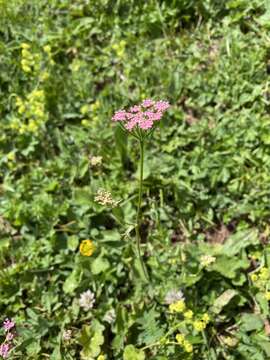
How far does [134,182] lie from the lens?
3.70 metres

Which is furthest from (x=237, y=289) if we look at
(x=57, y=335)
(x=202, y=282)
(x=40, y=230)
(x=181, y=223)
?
(x=40, y=230)

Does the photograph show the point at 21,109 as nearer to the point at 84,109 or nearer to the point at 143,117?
the point at 84,109

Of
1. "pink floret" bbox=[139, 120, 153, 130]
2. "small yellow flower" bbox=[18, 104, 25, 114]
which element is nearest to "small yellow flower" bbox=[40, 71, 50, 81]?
"small yellow flower" bbox=[18, 104, 25, 114]

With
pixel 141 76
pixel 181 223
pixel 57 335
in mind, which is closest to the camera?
pixel 57 335

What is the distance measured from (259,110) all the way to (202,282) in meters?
1.27

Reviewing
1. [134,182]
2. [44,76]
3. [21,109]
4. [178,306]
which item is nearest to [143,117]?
[178,306]

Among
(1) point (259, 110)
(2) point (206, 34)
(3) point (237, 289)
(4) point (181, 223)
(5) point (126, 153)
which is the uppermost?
(2) point (206, 34)

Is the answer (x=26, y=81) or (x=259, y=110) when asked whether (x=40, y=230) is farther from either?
(x=259, y=110)

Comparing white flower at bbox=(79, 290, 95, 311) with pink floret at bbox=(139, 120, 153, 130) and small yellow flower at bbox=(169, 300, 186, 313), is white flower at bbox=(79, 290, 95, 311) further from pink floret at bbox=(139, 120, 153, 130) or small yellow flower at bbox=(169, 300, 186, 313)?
pink floret at bbox=(139, 120, 153, 130)

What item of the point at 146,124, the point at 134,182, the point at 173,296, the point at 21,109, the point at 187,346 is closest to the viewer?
the point at 146,124

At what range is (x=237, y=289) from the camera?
3.28m

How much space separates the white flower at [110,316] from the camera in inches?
127

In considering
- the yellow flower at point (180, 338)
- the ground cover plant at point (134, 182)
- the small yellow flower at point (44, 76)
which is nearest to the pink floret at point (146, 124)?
the ground cover plant at point (134, 182)

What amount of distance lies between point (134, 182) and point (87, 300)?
34.5 inches
